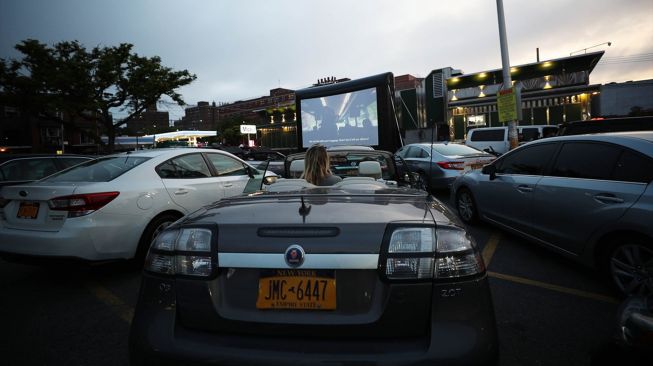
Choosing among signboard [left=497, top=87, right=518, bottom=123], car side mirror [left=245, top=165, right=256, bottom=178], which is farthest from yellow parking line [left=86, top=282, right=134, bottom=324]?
signboard [left=497, top=87, right=518, bottom=123]

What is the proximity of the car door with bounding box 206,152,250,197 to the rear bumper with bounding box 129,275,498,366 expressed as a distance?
155 inches

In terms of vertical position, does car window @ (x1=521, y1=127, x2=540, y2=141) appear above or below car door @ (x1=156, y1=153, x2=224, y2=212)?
above

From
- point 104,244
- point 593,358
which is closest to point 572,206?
point 593,358

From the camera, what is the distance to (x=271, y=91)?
118250 millimetres

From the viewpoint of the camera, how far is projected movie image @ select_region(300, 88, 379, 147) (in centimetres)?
1178

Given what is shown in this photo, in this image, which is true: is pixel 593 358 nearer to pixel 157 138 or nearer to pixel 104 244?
pixel 104 244

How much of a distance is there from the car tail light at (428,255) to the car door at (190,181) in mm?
3703

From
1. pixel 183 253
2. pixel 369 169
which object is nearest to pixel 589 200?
pixel 369 169

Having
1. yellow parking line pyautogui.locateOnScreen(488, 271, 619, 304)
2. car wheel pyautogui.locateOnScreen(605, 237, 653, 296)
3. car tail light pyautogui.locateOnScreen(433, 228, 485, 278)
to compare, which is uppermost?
car tail light pyautogui.locateOnScreen(433, 228, 485, 278)

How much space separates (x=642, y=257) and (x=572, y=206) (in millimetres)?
804

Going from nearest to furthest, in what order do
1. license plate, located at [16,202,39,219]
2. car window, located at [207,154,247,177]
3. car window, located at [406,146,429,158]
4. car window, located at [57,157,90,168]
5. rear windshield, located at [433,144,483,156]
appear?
license plate, located at [16,202,39,219]
car window, located at [207,154,247,177]
car window, located at [57,157,90,168]
rear windshield, located at [433,144,483,156]
car window, located at [406,146,429,158]

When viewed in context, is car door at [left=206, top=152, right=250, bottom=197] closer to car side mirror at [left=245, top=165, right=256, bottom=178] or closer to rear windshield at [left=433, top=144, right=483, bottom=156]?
car side mirror at [left=245, top=165, right=256, bottom=178]

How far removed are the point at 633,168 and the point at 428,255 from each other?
115 inches

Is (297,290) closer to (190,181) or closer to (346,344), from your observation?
(346,344)
